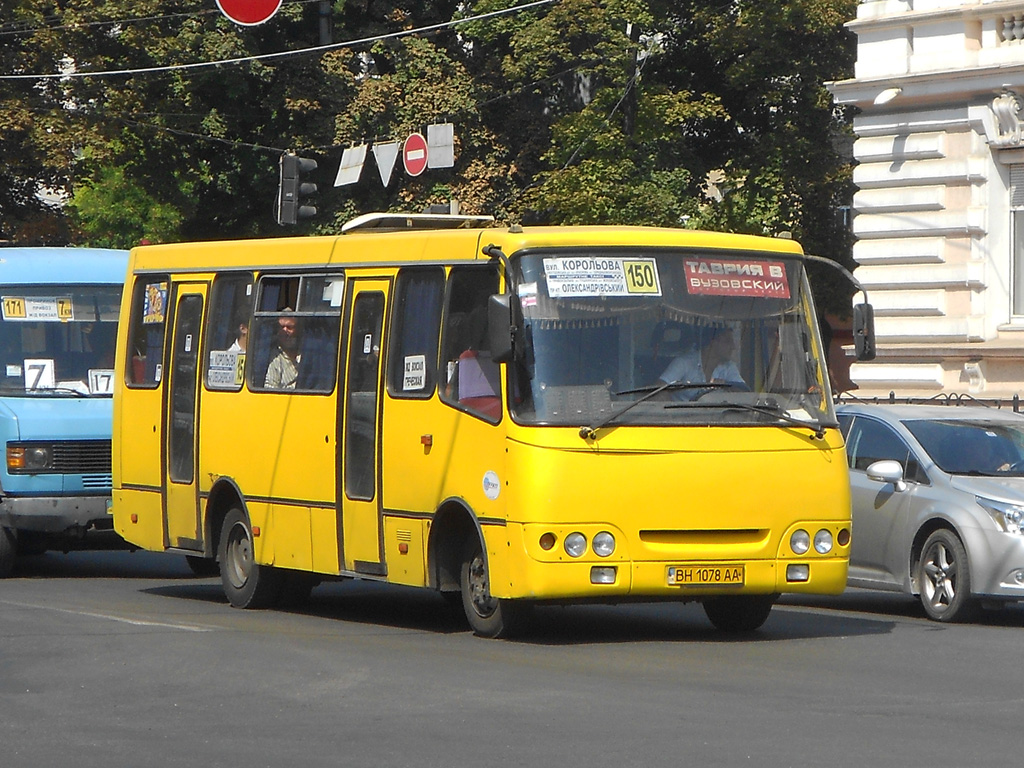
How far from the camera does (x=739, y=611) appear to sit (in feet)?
40.1

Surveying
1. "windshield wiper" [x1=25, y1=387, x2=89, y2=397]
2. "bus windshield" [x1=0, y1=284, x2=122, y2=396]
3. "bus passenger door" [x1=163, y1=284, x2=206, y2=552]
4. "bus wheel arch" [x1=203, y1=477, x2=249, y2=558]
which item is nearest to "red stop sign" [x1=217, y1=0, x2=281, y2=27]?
"bus windshield" [x1=0, y1=284, x2=122, y2=396]

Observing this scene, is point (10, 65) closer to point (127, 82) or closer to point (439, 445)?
point (127, 82)

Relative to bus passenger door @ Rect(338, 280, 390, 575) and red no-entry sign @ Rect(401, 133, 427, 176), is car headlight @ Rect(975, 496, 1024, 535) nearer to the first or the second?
bus passenger door @ Rect(338, 280, 390, 575)

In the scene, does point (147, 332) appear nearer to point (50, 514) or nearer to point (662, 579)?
point (50, 514)

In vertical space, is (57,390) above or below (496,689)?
above

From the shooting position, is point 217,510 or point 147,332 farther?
point 147,332

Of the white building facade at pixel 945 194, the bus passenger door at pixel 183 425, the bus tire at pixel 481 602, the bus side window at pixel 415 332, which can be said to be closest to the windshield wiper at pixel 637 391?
the bus tire at pixel 481 602

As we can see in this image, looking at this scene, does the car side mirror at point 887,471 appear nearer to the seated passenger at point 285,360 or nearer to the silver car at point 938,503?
the silver car at point 938,503

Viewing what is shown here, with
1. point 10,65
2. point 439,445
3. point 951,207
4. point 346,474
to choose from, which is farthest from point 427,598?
point 10,65

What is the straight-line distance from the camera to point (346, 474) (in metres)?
12.6

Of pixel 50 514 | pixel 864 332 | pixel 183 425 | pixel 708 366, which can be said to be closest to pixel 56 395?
pixel 50 514

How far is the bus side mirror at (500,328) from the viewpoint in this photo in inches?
423

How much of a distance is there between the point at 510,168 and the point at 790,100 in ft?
20.4

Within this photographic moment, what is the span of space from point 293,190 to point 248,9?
13.7 ft
